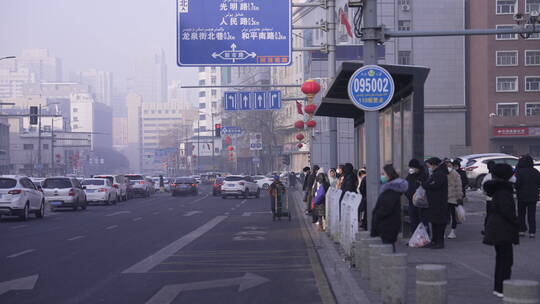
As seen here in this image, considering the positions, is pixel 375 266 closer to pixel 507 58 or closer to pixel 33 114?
pixel 33 114

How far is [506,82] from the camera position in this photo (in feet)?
208

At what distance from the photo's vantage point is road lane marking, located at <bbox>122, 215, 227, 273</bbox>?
13.9 m

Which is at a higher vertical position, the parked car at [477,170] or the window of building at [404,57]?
the window of building at [404,57]

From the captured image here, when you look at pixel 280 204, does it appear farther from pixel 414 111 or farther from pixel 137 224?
pixel 414 111

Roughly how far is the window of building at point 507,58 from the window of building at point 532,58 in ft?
3.97

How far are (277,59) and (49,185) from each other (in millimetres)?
17813

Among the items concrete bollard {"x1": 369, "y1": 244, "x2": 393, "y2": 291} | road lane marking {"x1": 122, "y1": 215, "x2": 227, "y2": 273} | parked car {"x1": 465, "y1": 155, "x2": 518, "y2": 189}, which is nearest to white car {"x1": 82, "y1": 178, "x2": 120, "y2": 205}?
road lane marking {"x1": 122, "y1": 215, "x2": 227, "y2": 273}

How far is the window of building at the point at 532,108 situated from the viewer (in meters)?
63.9

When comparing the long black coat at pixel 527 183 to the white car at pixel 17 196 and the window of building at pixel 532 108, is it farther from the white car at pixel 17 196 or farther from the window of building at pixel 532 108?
the window of building at pixel 532 108

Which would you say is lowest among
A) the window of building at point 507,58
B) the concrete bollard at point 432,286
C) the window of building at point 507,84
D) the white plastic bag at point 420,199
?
the concrete bollard at point 432,286

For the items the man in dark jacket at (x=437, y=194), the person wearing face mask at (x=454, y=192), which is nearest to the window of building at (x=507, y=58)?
the person wearing face mask at (x=454, y=192)

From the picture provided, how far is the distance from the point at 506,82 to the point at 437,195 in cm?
5081

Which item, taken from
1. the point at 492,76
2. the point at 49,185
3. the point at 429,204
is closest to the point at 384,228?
the point at 429,204

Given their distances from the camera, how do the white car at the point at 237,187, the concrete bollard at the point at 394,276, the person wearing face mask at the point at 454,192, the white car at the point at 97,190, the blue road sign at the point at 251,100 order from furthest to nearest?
the white car at the point at 237,187
the white car at the point at 97,190
the blue road sign at the point at 251,100
the person wearing face mask at the point at 454,192
the concrete bollard at the point at 394,276
